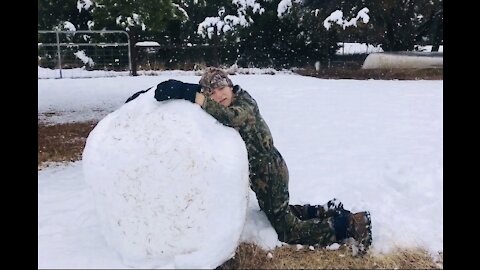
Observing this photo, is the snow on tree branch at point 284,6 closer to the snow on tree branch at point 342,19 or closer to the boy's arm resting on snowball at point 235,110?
the snow on tree branch at point 342,19

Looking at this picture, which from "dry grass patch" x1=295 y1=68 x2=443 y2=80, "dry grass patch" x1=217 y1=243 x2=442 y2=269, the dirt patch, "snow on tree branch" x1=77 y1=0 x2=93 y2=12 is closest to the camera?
"dry grass patch" x1=217 y1=243 x2=442 y2=269

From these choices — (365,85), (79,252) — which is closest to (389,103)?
(365,85)

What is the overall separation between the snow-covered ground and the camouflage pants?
0.11 m

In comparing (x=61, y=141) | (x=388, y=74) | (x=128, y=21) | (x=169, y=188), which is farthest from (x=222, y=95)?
(x=128, y=21)

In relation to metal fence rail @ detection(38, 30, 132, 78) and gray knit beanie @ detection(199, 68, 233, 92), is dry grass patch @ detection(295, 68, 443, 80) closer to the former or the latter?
metal fence rail @ detection(38, 30, 132, 78)

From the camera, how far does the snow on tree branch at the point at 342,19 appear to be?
43.8ft

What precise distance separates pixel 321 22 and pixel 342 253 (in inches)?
Result: 462

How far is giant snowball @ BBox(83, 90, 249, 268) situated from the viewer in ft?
8.38

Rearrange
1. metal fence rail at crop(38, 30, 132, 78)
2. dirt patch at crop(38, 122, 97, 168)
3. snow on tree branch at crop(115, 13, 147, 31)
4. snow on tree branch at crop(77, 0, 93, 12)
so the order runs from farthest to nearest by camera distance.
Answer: snow on tree branch at crop(77, 0, 93, 12), metal fence rail at crop(38, 30, 132, 78), snow on tree branch at crop(115, 13, 147, 31), dirt patch at crop(38, 122, 97, 168)

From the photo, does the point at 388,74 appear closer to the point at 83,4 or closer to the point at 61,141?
the point at 61,141

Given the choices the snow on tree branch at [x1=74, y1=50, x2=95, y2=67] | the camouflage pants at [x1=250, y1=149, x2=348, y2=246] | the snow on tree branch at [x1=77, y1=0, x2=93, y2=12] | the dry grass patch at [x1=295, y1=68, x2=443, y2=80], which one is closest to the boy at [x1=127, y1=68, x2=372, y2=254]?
the camouflage pants at [x1=250, y1=149, x2=348, y2=246]

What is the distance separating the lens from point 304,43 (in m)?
14.8

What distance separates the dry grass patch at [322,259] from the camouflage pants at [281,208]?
6cm
